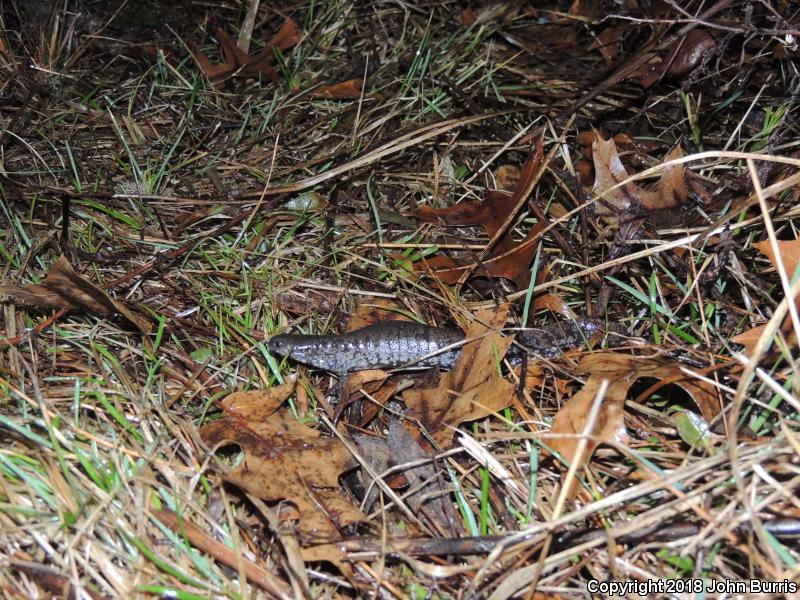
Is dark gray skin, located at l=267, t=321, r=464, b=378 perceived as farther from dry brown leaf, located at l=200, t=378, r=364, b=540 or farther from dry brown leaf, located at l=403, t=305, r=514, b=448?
dry brown leaf, located at l=200, t=378, r=364, b=540

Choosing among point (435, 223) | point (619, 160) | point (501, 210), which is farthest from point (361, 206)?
point (619, 160)

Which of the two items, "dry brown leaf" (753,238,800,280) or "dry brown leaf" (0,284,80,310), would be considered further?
"dry brown leaf" (0,284,80,310)

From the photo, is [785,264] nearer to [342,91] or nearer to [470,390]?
[470,390]

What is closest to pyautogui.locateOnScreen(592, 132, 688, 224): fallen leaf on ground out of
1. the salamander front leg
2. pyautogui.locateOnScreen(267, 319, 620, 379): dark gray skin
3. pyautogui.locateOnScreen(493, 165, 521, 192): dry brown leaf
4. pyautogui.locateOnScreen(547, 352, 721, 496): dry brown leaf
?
pyautogui.locateOnScreen(493, 165, 521, 192): dry brown leaf

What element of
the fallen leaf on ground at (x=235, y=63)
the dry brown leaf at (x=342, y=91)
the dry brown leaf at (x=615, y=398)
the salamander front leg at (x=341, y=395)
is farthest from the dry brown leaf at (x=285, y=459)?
the fallen leaf on ground at (x=235, y=63)

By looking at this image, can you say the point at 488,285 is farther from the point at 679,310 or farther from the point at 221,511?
the point at 221,511

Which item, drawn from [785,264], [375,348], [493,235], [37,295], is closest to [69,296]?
[37,295]
